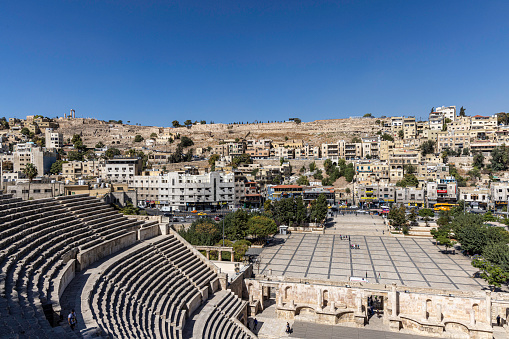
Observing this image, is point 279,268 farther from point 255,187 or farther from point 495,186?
point 495,186

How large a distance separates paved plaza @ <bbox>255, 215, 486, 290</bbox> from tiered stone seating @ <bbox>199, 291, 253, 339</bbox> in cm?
838

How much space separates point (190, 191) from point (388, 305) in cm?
4619

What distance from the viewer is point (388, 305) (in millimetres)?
22828

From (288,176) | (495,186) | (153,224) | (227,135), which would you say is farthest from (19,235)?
(227,135)

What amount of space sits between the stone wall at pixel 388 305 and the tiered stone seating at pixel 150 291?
5.30 metres

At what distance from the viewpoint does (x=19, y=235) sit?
15766mm

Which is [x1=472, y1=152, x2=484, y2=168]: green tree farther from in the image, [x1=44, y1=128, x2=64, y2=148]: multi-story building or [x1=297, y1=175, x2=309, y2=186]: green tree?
[x1=44, y1=128, x2=64, y2=148]: multi-story building

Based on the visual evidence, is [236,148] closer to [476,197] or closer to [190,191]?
[190,191]

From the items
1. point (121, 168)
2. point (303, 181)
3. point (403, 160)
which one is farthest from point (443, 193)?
point (121, 168)

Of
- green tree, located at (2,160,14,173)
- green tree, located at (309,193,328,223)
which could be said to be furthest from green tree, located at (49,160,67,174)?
green tree, located at (309,193,328,223)

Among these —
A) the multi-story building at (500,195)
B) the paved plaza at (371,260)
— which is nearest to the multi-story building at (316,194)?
the paved plaza at (371,260)

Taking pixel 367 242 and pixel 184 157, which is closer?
pixel 367 242

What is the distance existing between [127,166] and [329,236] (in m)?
47.6

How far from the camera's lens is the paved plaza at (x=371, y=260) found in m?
29.5
